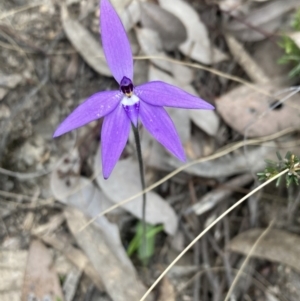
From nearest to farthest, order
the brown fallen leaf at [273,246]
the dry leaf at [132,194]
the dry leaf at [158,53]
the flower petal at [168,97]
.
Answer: the flower petal at [168,97], the brown fallen leaf at [273,246], the dry leaf at [132,194], the dry leaf at [158,53]

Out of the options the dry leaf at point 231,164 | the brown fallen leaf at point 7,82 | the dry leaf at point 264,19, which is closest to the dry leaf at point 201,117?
the dry leaf at point 231,164

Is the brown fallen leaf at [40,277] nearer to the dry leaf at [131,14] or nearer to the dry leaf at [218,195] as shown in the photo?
the dry leaf at [218,195]

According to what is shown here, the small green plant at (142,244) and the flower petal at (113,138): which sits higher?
the flower petal at (113,138)

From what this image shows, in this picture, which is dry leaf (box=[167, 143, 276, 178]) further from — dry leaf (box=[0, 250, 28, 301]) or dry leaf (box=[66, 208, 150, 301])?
dry leaf (box=[0, 250, 28, 301])

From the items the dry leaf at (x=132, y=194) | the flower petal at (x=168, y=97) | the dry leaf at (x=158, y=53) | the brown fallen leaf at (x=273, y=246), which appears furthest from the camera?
the dry leaf at (x=158, y=53)

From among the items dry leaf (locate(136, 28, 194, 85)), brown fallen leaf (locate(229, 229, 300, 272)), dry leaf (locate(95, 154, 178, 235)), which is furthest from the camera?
dry leaf (locate(136, 28, 194, 85))

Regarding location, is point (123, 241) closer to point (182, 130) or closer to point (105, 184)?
point (105, 184)

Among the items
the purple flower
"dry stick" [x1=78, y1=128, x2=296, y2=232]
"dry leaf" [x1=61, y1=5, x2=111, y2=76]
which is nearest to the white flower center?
the purple flower
